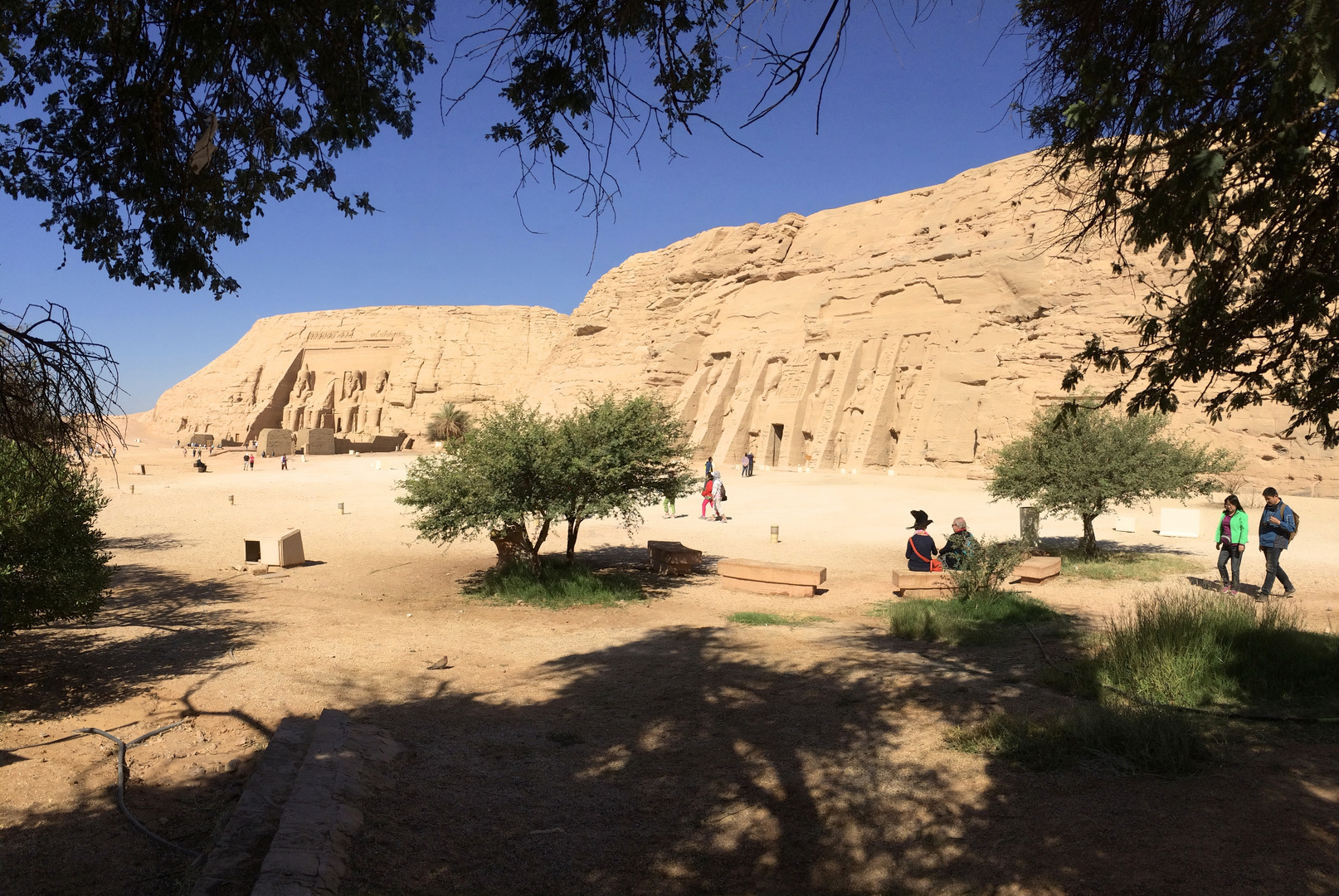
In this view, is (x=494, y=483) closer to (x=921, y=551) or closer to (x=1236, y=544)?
(x=921, y=551)

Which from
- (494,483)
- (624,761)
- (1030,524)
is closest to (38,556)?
(624,761)

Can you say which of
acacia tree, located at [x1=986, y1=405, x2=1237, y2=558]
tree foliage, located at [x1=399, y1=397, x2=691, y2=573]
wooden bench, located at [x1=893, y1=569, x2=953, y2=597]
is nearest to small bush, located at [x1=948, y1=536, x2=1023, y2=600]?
wooden bench, located at [x1=893, y1=569, x2=953, y2=597]

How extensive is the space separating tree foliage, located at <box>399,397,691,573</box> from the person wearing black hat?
12.7ft

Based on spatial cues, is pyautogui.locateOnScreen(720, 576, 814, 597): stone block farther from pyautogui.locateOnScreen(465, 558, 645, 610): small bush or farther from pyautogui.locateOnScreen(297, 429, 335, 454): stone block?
pyautogui.locateOnScreen(297, 429, 335, 454): stone block

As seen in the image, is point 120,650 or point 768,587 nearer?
point 120,650

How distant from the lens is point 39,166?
4.86 metres

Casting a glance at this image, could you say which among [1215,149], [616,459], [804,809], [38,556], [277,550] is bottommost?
[804,809]

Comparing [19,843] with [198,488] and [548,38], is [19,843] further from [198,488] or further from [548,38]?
[198,488]

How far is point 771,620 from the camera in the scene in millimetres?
9992

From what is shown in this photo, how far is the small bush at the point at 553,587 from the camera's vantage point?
11.4 meters

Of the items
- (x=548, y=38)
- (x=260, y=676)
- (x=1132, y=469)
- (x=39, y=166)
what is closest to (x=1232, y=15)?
(x=548, y=38)

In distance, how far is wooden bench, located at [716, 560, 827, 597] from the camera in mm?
11625

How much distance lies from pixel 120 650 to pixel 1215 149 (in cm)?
977

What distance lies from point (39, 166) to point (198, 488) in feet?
80.0
